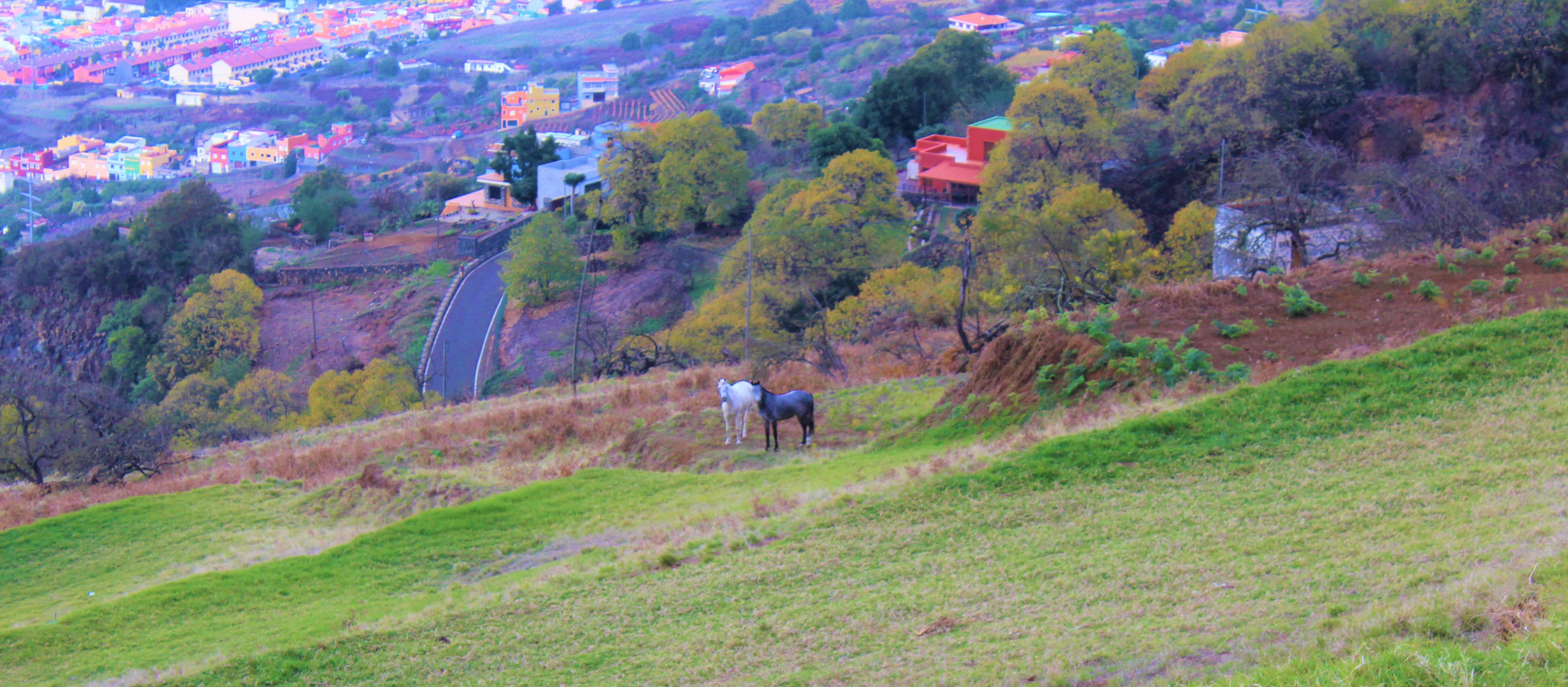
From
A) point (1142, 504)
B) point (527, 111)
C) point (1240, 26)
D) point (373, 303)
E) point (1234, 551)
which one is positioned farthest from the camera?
point (527, 111)

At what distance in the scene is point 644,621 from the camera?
30.7ft

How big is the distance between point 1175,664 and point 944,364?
1344 centimetres

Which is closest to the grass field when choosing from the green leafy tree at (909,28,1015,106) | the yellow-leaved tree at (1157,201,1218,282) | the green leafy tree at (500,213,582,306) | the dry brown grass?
the dry brown grass

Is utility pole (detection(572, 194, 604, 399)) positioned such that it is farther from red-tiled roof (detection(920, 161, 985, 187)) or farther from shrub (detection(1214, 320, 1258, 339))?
red-tiled roof (detection(920, 161, 985, 187))

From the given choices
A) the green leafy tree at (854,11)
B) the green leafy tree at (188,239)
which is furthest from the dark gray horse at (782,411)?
the green leafy tree at (854,11)

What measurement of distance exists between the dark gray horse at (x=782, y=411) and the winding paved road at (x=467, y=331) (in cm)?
2265

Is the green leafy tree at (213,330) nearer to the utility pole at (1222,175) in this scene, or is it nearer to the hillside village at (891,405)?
the hillside village at (891,405)

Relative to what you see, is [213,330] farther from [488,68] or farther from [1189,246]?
[488,68]

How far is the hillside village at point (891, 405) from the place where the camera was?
27.2ft

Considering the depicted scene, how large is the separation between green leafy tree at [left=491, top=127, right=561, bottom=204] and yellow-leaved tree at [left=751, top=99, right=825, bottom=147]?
1253cm

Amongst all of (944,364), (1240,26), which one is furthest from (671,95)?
(944,364)

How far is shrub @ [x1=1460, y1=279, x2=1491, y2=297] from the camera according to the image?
13.8 m

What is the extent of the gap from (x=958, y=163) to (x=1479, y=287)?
130 feet

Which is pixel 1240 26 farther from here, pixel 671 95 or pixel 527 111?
pixel 527 111
